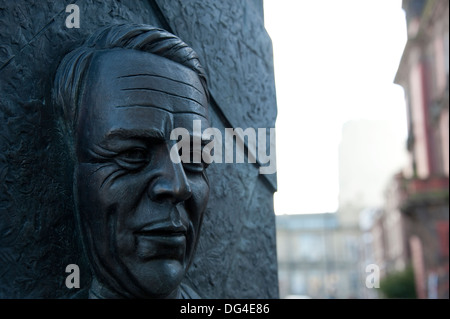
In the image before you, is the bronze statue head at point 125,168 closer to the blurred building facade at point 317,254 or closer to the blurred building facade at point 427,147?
the blurred building facade at point 427,147

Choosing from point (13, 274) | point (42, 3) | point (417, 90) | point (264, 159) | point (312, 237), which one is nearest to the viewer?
point (13, 274)

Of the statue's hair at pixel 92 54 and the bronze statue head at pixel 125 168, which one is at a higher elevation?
the statue's hair at pixel 92 54

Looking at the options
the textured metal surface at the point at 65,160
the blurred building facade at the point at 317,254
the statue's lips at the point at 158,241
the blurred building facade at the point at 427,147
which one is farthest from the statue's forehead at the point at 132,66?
the blurred building facade at the point at 317,254

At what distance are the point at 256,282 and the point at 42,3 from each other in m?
1.18

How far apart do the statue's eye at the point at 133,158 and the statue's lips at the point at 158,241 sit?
0.49 ft

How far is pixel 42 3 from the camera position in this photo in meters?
1.43

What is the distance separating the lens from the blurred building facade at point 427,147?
14211 millimetres

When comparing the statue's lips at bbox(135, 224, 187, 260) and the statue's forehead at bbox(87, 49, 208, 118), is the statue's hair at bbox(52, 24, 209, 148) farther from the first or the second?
the statue's lips at bbox(135, 224, 187, 260)

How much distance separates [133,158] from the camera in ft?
4.42

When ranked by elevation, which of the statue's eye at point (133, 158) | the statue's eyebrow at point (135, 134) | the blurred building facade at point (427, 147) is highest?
the blurred building facade at point (427, 147)

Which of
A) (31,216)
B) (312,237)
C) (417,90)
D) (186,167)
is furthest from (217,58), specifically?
(312,237)

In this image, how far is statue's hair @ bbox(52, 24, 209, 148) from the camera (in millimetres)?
1368
